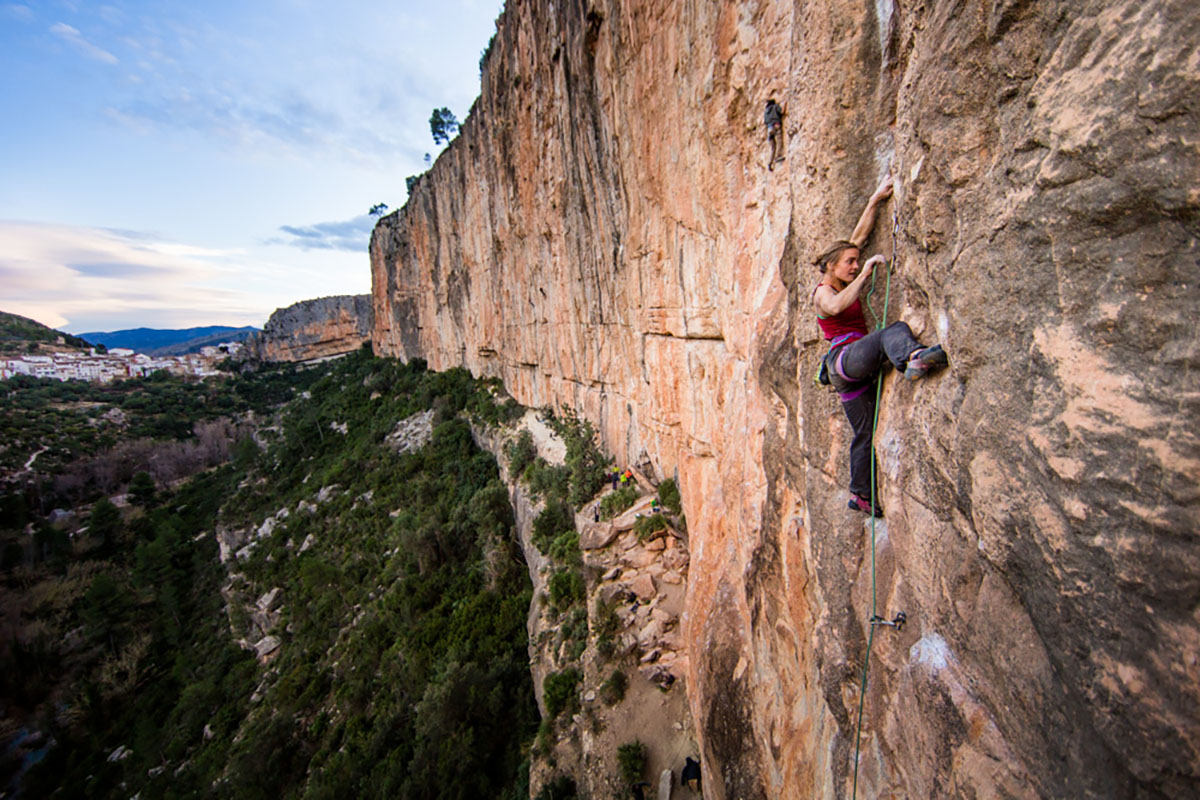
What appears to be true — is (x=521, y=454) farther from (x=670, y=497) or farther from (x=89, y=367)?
(x=89, y=367)

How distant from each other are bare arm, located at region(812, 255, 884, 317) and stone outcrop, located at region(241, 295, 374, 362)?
61.2 m

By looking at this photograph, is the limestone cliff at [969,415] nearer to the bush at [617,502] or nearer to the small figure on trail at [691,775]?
the small figure on trail at [691,775]

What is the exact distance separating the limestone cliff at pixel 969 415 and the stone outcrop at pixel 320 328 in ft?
196

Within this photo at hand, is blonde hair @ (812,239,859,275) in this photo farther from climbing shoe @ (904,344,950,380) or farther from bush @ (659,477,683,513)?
bush @ (659,477,683,513)

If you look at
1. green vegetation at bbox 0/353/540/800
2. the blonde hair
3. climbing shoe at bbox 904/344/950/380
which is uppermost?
the blonde hair

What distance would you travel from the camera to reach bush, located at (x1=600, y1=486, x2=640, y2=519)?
11.7 meters

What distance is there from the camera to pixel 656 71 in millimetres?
7910

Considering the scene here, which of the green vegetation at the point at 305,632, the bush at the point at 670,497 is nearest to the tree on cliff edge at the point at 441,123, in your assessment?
the green vegetation at the point at 305,632

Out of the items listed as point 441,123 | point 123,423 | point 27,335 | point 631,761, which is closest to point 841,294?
point 631,761

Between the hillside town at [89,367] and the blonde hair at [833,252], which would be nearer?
the blonde hair at [833,252]

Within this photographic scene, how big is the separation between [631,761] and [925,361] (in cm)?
818

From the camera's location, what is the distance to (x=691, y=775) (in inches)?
272

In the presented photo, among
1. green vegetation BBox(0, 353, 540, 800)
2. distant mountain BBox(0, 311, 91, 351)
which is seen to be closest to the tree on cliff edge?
green vegetation BBox(0, 353, 540, 800)

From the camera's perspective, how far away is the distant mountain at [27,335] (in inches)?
2818
